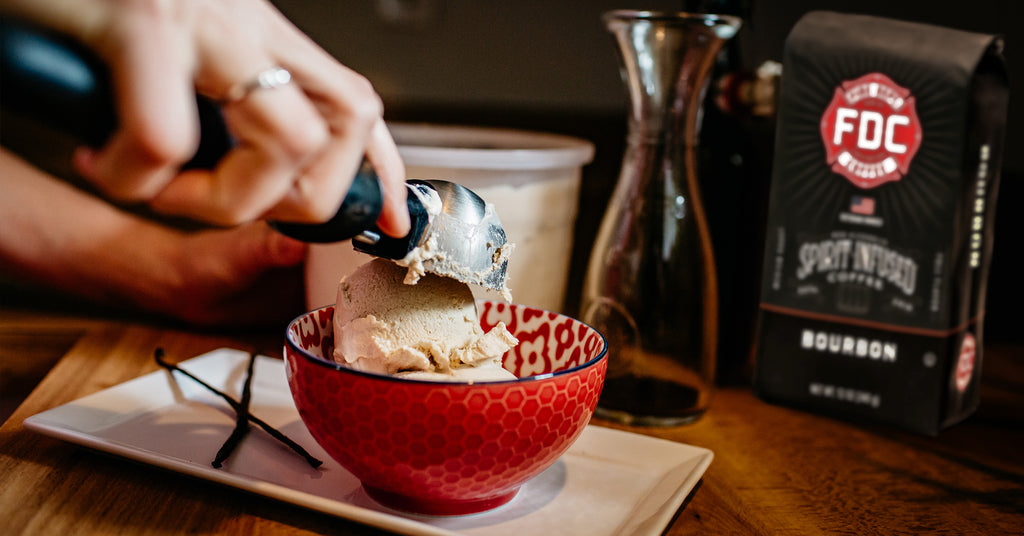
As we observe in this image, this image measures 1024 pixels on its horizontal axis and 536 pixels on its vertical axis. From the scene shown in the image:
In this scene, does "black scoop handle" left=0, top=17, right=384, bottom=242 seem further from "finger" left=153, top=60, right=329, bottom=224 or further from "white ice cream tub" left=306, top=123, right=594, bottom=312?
"white ice cream tub" left=306, top=123, right=594, bottom=312

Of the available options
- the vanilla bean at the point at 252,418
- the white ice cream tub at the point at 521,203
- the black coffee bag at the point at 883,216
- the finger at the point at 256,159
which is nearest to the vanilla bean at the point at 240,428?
the vanilla bean at the point at 252,418

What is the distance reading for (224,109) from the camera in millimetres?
328

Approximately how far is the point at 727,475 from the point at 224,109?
16.6 inches

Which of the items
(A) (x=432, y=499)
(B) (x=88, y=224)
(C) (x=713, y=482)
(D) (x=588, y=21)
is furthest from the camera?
(D) (x=588, y=21)

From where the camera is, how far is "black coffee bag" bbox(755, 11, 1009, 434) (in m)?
0.62

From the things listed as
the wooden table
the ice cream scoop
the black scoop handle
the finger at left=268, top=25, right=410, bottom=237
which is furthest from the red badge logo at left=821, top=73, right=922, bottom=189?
the black scoop handle

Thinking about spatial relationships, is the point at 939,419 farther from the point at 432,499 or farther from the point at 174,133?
the point at 174,133

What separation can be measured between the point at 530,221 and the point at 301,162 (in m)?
0.40

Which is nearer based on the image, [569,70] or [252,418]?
[252,418]

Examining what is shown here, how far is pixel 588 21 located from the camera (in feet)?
3.29

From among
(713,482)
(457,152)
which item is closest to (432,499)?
(713,482)

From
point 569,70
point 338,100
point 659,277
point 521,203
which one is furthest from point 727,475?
point 569,70

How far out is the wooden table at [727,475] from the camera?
46 cm

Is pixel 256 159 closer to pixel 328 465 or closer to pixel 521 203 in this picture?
pixel 328 465
